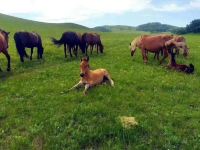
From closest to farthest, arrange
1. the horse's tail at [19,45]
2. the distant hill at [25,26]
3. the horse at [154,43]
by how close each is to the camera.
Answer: the horse at [154,43]
the horse's tail at [19,45]
the distant hill at [25,26]

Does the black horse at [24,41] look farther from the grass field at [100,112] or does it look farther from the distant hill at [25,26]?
the distant hill at [25,26]

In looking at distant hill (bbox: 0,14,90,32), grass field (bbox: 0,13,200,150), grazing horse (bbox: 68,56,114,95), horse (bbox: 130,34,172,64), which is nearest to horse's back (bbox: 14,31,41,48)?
grass field (bbox: 0,13,200,150)

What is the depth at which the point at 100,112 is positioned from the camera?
50.0ft

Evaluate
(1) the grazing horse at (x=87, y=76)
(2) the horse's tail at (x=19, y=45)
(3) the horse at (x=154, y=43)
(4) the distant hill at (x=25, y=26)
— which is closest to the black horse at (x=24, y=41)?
(2) the horse's tail at (x=19, y=45)

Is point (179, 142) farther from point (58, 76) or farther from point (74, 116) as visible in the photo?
point (58, 76)

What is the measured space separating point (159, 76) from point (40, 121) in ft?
29.1

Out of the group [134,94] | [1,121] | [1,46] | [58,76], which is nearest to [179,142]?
[134,94]

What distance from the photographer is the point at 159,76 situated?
21.6 metres

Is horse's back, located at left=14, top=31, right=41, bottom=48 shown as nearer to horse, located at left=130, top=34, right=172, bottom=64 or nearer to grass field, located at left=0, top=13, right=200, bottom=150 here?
grass field, located at left=0, top=13, right=200, bottom=150

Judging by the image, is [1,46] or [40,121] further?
[1,46]

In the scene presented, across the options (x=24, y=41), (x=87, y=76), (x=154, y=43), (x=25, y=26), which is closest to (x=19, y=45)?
(x=24, y=41)

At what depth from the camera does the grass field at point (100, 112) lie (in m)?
13.6

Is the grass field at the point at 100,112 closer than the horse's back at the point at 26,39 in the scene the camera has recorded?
Yes

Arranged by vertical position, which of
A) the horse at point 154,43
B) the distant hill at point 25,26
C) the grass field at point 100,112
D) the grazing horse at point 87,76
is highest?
the horse at point 154,43
